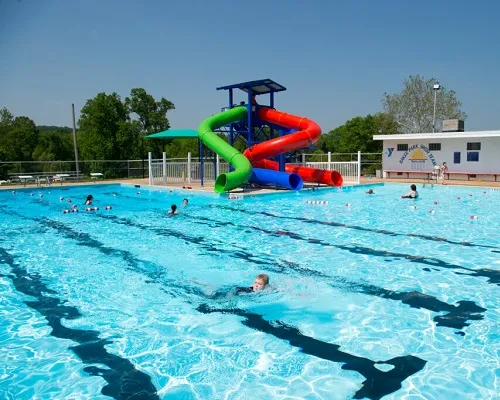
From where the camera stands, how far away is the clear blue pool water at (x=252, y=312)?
144 inches

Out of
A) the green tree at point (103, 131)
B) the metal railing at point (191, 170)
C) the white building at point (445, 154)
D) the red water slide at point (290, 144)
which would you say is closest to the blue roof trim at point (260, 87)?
the red water slide at point (290, 144)

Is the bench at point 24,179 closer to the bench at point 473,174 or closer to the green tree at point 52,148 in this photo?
the green tree at point 52,148

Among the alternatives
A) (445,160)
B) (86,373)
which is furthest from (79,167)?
(86,373)

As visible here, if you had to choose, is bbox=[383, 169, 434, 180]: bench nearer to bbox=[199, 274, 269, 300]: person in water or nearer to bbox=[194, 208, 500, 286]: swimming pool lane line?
bbox=[194, 208, 500, 286]: swimming pool lane line

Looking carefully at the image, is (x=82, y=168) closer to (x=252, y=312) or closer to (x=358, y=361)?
(x=252, y=312)

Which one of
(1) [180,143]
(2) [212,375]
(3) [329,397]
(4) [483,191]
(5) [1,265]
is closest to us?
(3) [329,397]

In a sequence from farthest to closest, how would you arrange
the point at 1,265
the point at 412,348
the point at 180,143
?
1. the point at 180,143
2. the point at 1,265
3. the point at 412,348

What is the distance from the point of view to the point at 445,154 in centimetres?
2291

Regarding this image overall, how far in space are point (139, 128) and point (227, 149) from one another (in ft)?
72.4

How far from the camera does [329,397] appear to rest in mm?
3406

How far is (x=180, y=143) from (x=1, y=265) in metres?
38.5

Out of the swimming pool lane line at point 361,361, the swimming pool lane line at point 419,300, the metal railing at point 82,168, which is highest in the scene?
the metal railing at point 82,168

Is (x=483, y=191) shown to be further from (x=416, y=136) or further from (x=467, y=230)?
(x=467, y=230)

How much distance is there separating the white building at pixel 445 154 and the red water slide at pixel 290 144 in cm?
669
